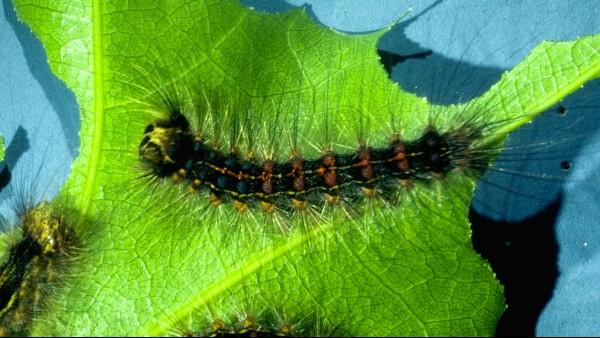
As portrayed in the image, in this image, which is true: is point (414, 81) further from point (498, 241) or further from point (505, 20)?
point (498, 241)

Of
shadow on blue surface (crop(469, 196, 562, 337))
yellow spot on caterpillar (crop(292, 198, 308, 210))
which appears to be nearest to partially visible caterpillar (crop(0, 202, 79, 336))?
yellow spot on caterpillar (crop(292, 198, 308, 210))

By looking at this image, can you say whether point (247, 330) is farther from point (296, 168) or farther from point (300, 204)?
point (296, 168)

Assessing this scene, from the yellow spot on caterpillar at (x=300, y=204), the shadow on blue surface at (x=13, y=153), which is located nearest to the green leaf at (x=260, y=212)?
the yellow spot on caterpillar at (x=300, y=204)

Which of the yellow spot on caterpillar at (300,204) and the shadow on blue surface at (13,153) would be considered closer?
the yellow spot on caterpillar at (300,204)

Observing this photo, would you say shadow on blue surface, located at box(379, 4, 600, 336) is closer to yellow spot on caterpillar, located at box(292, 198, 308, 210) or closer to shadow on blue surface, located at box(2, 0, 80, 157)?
yellow spot on caterpillar, located at box(292, 198, 308, 210)

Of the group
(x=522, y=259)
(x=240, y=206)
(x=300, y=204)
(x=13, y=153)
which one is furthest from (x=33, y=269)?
(x=522, y=259)

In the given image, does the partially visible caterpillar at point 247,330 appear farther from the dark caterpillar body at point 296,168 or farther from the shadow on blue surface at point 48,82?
the shadow on blue surface at point 48,82
